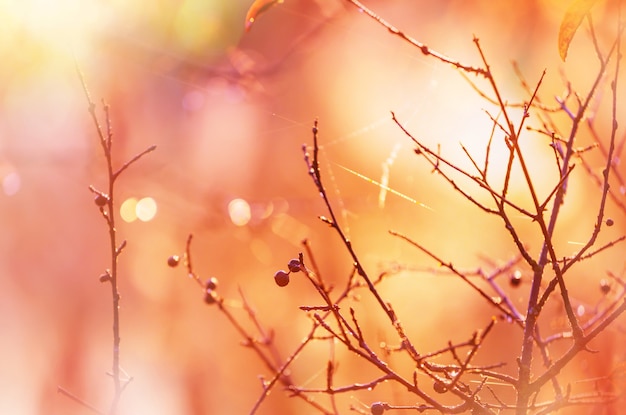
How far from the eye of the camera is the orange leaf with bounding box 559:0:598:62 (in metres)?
0.83

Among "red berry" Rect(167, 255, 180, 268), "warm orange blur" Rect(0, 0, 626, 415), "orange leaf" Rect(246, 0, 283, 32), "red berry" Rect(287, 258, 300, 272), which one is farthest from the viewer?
"warm orange blur" Rect(0, 0, 626, 415)

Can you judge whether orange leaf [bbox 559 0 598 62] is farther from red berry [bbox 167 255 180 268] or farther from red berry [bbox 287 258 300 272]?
red berry [bbox 167 255 180 268]

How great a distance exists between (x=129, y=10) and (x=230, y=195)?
125 centimetres

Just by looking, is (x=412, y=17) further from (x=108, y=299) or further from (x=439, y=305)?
(x=108, y=299)

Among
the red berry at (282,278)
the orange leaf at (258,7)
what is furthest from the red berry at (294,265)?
the orange leaf at (258,7)

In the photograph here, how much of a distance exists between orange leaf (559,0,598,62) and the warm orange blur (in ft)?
8.01

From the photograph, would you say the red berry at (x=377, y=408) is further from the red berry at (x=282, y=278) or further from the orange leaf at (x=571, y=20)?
the orange leaf at (x=571, y=20)

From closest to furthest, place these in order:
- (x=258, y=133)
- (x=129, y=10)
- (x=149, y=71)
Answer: (x=129, y=10) < (x=149, y=71) < (x=258, y=133)

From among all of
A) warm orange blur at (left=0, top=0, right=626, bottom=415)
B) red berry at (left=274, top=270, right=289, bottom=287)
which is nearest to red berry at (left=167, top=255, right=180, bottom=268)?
red berry at (left=274, top=270, right=289, bottom=287)

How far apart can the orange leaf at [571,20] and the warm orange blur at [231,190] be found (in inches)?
96.1

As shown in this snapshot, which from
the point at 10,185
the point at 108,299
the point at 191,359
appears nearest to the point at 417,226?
the point at 191,359

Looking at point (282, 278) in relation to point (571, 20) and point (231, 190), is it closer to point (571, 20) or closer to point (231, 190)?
point (571, 20)

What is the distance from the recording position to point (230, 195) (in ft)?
12.3

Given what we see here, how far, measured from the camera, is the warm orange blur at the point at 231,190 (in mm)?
3480
